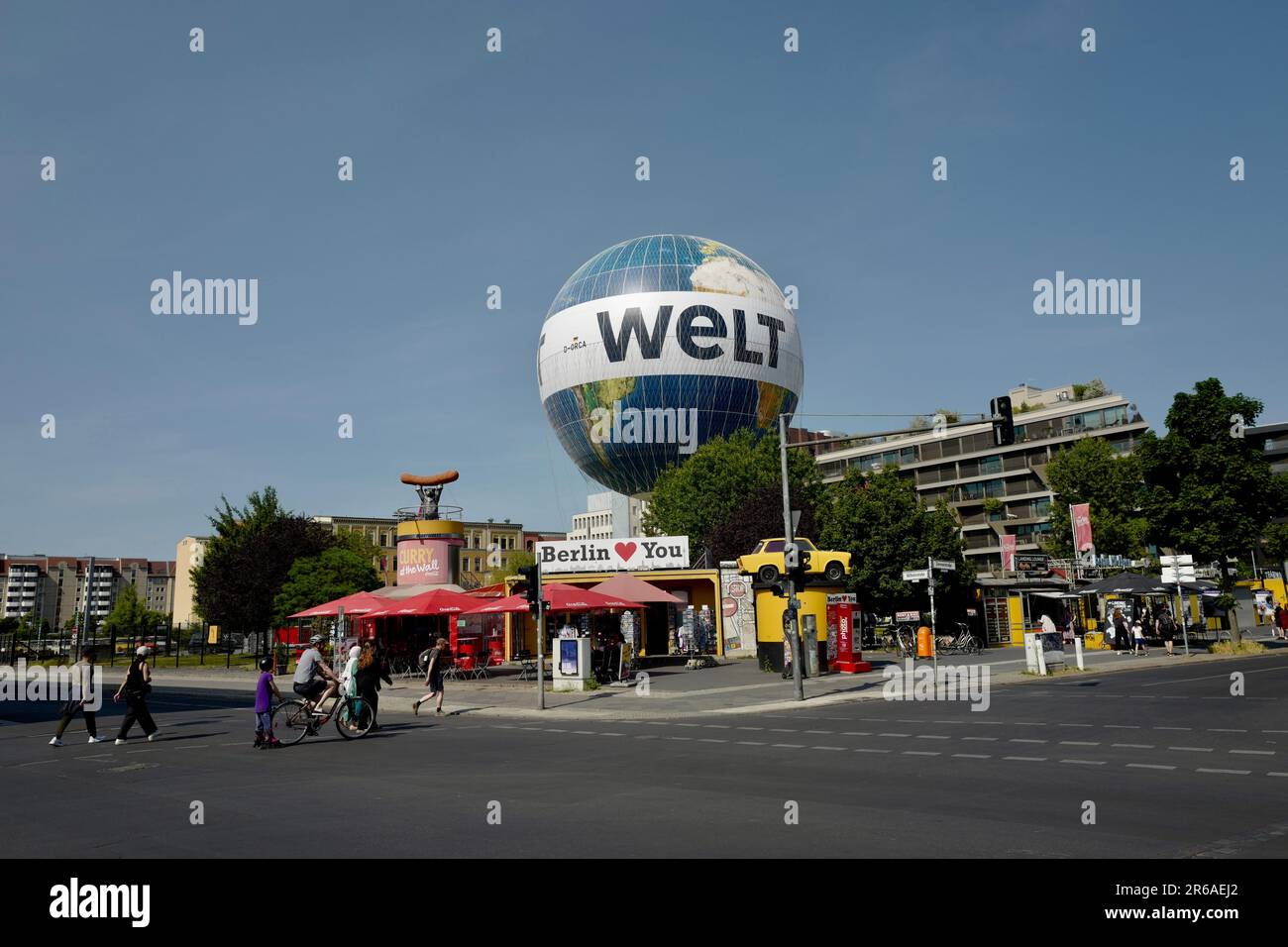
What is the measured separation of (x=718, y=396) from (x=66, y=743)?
159ft

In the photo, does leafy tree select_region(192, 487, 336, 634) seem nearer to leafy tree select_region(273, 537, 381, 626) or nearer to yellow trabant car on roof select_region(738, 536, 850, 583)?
leafy tree select_region(273, 537, 381, 626)

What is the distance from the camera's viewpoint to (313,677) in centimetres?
1759

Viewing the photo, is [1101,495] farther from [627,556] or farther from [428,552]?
[428,552]

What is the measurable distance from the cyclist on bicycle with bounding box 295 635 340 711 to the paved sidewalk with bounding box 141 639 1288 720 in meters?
5.92

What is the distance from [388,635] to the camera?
134 feet

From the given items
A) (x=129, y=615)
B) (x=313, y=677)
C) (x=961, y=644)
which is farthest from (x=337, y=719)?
(x=129, y=615)

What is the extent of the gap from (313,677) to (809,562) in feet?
63.3

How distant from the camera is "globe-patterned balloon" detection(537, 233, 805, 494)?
199ft

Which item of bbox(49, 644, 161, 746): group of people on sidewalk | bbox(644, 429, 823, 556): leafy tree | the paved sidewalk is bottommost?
the paved sidewalk

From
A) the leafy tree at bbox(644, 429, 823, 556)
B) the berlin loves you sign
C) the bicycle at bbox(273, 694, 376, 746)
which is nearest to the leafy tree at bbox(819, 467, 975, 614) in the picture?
the leafy tree at bbox(644, 429, 823, 556)

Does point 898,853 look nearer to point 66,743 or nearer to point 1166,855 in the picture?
point 1166,855

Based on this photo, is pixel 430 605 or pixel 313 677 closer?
pixel 313 677

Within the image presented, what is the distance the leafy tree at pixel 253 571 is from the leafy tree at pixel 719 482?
24.1 m
